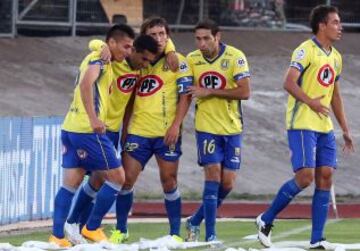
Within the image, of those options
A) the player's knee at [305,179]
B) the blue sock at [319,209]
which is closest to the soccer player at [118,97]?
the player's knee at [305,179]

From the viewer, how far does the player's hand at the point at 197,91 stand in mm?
13000

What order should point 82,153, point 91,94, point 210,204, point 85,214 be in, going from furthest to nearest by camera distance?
point 85,214
point 210,204
point 82,153
point 91,94

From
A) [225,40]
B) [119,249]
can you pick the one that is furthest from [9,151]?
[225,40]

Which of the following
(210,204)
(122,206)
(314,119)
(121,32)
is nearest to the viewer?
(314,119)

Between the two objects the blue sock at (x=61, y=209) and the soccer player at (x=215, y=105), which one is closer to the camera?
the blue sock at (x=61, y=209)

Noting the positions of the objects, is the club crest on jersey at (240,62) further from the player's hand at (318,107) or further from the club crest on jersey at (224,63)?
the player's hand at (318,107)

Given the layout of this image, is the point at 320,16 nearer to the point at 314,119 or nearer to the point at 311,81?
the point at 311,81

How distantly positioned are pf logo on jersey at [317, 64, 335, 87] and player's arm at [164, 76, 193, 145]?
134 cm

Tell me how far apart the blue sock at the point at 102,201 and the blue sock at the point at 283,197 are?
4.68ft

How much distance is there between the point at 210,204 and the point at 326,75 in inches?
67.9

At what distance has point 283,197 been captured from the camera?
495 inches

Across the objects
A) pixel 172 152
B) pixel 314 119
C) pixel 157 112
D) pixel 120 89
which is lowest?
pixel 172 152

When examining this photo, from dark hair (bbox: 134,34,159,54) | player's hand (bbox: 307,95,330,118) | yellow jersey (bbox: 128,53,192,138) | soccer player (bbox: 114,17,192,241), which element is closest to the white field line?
soccer player (bbox: 114,17,192,241)

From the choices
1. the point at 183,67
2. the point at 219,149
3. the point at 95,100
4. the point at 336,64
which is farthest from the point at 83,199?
the point at 336,64
